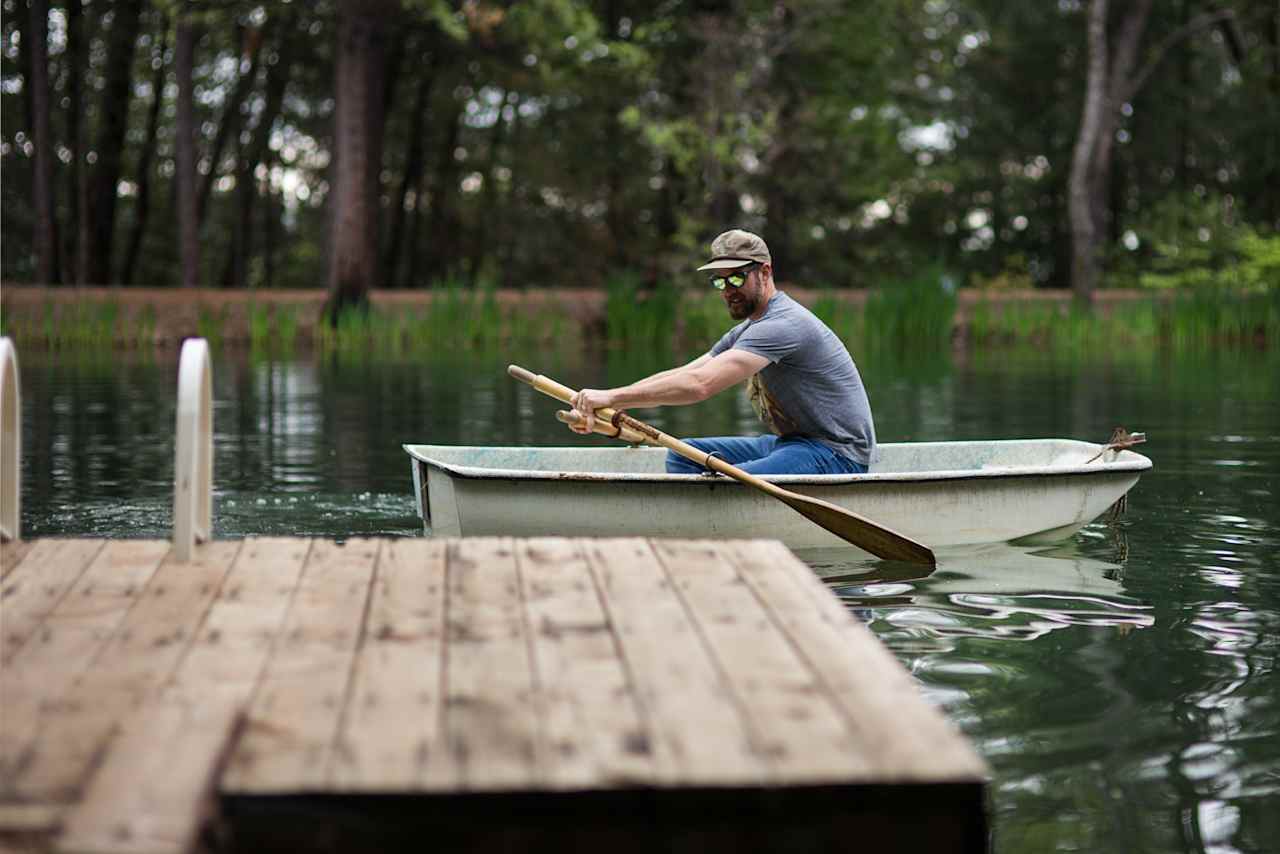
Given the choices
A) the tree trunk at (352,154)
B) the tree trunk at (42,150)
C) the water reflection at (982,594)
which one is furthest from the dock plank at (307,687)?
the tree trunk at (42,150)

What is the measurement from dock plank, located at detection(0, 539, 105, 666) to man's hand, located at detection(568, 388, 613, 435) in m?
2.10

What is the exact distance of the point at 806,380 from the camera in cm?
676

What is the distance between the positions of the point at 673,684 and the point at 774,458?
3605 mm

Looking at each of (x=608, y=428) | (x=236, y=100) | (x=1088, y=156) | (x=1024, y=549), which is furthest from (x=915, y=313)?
(x=236, y=100)

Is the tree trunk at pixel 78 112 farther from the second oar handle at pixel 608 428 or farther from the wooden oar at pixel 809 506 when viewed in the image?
the second oar handle at pixel 608 428

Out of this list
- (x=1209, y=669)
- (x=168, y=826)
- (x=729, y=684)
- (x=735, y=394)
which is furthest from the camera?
(x=735, y=394)

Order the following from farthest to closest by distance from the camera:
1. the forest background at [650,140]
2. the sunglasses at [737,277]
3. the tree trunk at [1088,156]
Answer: the tree trunk at [1088,156] < the forest background at [650,140] < the sunglasses at [737,277]

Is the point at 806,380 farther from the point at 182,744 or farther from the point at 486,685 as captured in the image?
the point at 182,744

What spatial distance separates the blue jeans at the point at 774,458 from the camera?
22.0 ft

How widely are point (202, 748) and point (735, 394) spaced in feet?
43.3

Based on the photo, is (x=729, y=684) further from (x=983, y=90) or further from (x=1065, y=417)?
(x=983, y=90)

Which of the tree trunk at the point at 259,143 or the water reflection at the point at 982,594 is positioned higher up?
the tree trunk at the point at 259,143

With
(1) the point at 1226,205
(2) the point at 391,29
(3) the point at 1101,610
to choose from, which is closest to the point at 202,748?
(3) the point at 1101,610

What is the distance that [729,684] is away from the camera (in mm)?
3174
